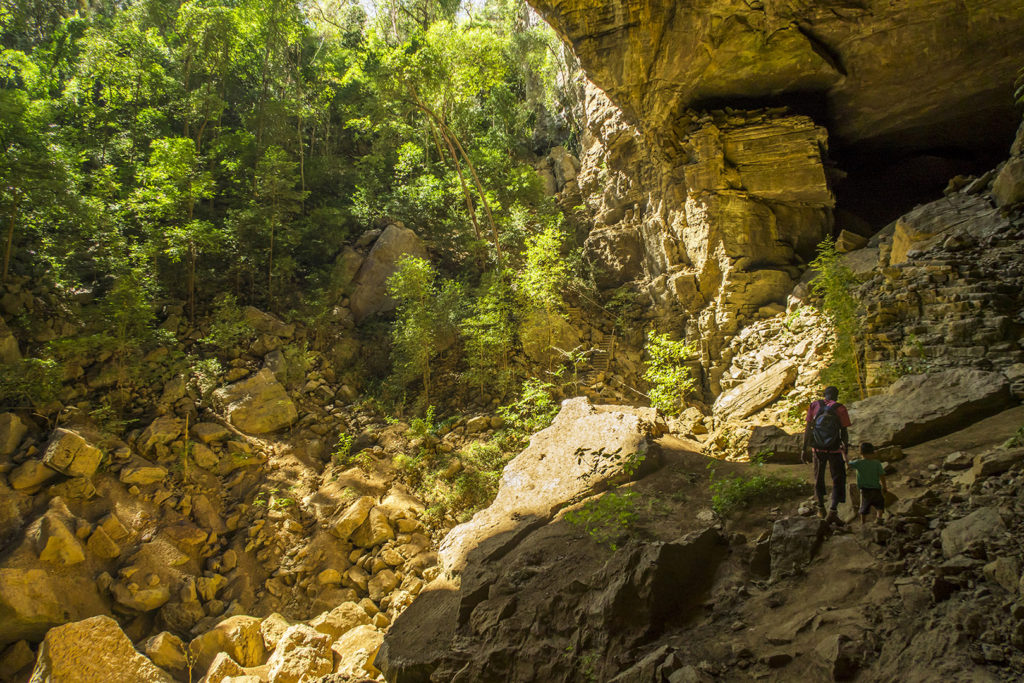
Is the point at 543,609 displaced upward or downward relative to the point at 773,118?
downward

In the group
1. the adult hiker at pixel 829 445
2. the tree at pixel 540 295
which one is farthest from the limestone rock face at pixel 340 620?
the tree at pixel 540 295

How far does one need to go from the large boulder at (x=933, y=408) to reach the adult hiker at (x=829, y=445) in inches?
37.6

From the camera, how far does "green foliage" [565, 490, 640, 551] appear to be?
15.2 ft

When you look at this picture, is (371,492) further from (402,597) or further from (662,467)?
(662,467)

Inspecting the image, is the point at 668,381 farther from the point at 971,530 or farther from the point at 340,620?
the point at 340,620

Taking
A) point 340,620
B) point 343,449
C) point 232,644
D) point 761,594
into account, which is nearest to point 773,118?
point 761,594

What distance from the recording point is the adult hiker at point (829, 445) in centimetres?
393

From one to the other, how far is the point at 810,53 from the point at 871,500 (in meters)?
8.65

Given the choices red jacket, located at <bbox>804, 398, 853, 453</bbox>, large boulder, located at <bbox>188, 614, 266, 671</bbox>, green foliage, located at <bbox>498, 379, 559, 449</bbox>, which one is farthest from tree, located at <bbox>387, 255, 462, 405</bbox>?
red jacket, located at <bbox>804, 398, 853, 453</bbox>

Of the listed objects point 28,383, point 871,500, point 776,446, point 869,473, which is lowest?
point 776,446

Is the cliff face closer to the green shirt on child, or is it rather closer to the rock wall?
the rock wall

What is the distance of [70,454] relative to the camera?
22.5ft

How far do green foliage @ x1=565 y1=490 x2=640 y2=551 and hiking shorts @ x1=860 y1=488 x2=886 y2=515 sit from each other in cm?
189

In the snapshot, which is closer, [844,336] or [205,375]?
[844,336]
